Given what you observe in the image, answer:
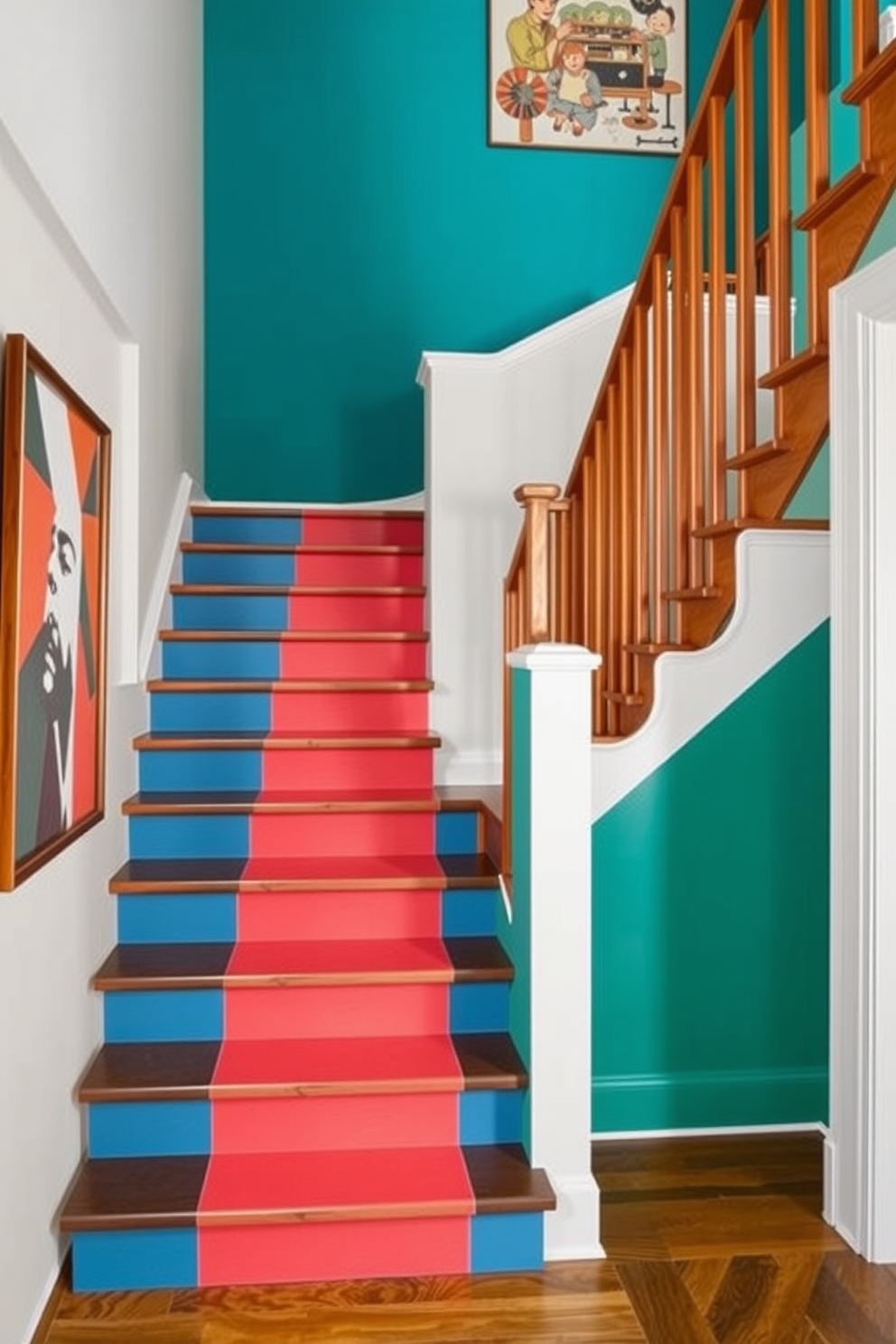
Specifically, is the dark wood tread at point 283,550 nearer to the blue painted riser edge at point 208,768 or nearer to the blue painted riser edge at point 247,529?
the blue painted riser edge at point 247,529

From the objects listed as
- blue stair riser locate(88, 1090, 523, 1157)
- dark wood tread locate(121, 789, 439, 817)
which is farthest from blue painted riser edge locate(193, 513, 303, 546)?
blue stair riser locate(88, 1090, 523, 1157)

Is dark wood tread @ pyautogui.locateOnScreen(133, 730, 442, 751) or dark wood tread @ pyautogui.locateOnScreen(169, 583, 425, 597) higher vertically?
dark wood tread @ pyautogui.locateOnScreen(169, 583, 425, 597)

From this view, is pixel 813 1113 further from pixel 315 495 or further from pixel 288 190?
pixel 288 190

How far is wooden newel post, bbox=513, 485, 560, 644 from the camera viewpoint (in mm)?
2520

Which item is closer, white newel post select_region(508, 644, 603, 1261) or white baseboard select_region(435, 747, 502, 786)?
white newel post select_region(508, 644, 603, 1261)

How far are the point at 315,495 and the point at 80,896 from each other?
2.93m

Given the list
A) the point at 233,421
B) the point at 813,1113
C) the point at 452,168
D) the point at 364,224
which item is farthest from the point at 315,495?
the point at 813,1113

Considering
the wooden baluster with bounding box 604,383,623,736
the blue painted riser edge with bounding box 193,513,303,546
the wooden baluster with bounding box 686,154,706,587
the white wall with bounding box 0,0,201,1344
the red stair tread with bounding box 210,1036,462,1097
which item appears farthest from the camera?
the blue painted riser edge with bounding box 193,513,303,546

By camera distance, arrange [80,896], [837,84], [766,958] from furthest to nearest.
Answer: [837,84], [766,958], [80,896]

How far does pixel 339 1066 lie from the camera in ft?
8.05

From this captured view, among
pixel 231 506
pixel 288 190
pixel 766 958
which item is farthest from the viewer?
pixel 288 190

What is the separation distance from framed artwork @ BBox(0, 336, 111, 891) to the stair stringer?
1.25 metres

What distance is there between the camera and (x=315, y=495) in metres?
5.04

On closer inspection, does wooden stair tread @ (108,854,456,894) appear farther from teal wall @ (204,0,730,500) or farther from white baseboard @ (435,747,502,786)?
teal wall @ (204,0,730,500)
